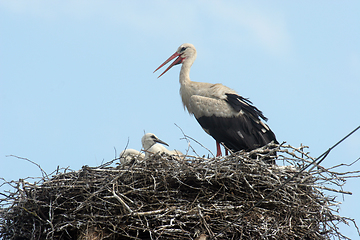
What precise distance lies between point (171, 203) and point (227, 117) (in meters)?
2.39

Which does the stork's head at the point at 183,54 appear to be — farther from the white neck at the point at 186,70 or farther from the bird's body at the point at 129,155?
the bird's body at the point at 129,155

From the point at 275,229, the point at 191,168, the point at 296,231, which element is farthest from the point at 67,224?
the point at 296,231

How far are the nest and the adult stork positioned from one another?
5.17 feet

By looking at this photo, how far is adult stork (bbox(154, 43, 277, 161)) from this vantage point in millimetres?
6863

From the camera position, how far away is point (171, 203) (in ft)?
16.1

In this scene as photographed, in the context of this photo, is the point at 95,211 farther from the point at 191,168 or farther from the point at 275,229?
the point at 275,229

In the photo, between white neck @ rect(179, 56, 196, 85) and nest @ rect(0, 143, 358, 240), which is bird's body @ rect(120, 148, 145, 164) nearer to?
nest @ rect(0, 143, 358, 240)

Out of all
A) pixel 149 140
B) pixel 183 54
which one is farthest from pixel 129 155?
pixel 183 54

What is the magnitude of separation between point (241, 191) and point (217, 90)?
254 cm

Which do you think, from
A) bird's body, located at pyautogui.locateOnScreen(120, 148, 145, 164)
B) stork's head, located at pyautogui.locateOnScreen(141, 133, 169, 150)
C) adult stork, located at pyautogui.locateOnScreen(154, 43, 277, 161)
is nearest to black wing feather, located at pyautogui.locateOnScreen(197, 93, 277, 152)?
adult stork, located at pyautogui.locateOnScreen(154, 43, 277, 161)

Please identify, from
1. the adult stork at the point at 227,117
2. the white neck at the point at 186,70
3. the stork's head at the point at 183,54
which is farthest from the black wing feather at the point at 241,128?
the stork's head at the point at 183,54

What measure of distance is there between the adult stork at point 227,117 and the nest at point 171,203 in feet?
5.17

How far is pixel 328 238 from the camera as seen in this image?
5.33 meters

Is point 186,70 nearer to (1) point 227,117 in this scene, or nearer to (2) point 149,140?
(1) point 227,117
